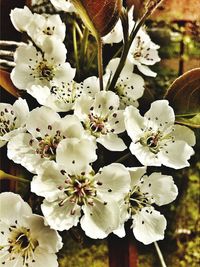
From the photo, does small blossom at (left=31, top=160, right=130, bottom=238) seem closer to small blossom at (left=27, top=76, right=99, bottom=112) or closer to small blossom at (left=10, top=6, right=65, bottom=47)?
small blossom at (left=27, top=76, right=99, bottom=112)

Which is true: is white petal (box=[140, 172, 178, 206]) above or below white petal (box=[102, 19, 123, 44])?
below

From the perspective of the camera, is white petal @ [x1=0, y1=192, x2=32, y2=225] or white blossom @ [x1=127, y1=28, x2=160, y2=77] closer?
white petal @ [x1=0, y1=192, x2=32, y2=225]

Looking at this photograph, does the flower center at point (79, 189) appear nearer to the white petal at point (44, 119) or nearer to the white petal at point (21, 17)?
the white petal at point (44, 119)

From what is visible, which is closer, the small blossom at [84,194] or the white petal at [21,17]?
the small blossom at [84,194]

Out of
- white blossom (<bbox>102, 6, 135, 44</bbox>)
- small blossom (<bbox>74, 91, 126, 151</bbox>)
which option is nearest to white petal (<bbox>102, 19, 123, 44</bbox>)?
white blossom (<bbox>102, 6, 135, 44</bbox>)

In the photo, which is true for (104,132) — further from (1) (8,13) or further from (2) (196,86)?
(1) (8,13)

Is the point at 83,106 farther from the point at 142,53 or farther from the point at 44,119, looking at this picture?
the point at 142,53

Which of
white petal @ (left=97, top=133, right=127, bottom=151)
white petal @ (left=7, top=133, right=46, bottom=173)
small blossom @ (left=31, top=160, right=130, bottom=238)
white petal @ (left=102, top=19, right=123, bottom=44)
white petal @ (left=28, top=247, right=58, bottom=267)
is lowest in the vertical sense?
white petal @ (left=28, top=247, right=58, bottom=267)

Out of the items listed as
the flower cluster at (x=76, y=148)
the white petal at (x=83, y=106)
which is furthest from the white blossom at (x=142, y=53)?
the white petal at (x=83, y=106)

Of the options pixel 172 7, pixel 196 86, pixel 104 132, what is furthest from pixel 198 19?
pixel 104 132
